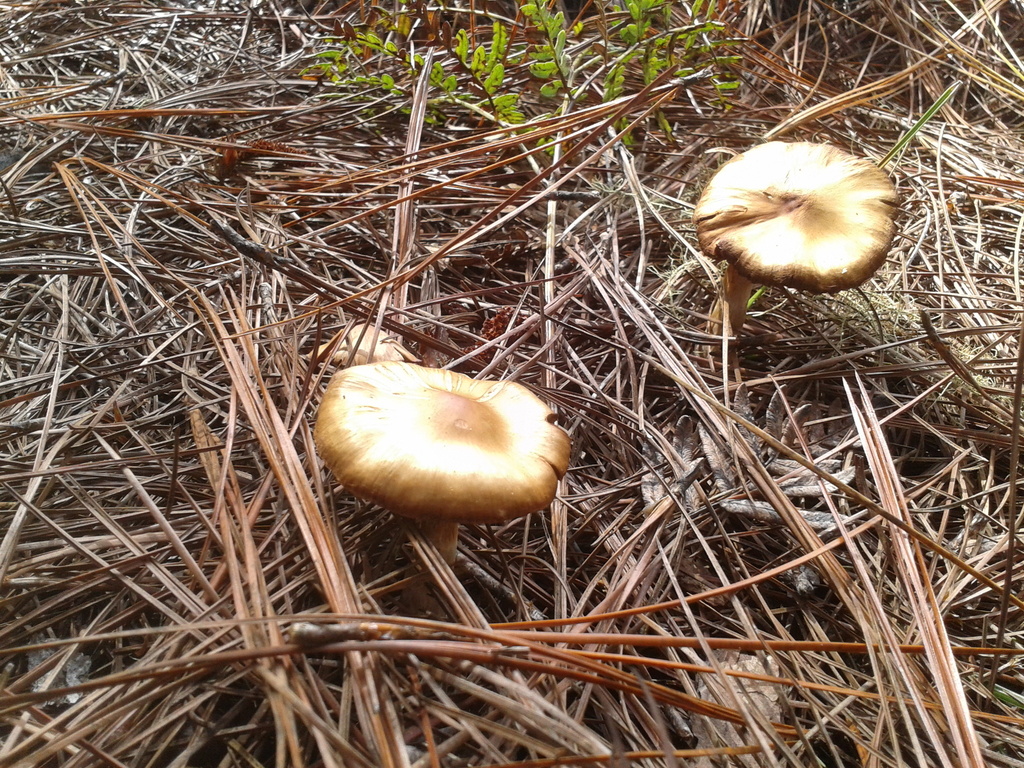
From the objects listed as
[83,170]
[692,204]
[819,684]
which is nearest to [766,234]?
[692,204]

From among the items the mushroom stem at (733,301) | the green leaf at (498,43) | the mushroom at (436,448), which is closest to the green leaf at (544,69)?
the green leaf at (498,43)

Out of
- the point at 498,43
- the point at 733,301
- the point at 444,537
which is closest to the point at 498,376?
the point at 444,537

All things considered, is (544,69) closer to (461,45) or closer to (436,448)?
(461,45)

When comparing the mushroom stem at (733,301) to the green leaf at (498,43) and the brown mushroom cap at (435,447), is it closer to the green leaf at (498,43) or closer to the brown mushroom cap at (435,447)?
the brown mushroom cap at (435,447)

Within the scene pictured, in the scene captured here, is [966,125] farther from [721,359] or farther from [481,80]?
[481,80]

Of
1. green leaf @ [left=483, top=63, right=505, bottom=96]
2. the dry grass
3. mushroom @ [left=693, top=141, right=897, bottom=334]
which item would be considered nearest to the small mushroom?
the dry grass

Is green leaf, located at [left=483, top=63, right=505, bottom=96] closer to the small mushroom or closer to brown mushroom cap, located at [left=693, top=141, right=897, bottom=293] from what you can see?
brown mushroom cap, located at [left=693, top=141, right=897, bottom=293]
